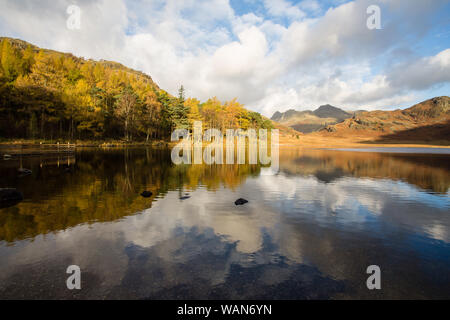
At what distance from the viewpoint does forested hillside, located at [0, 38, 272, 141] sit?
54491mm

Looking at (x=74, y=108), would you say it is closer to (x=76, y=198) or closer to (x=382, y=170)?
(x=76, y=198)

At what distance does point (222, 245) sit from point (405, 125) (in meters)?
159

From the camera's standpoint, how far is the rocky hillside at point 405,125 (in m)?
117

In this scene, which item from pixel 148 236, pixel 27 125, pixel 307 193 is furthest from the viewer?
pixel 27 125

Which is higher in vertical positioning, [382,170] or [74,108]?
[74,108]

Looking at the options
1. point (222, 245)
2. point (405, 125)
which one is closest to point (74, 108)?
point (222, 245)

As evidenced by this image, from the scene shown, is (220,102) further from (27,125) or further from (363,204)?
(363,204)

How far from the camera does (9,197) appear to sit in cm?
1215

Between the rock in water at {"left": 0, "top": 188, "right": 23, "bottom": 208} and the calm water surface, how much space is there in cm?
53

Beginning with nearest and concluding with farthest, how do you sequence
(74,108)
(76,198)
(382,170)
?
(76,198) < (382,170) < (74,108)
